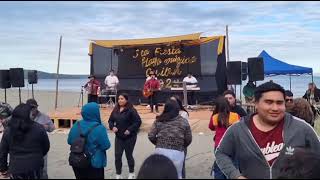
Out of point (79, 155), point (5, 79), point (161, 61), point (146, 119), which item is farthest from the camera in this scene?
point (161, 61)

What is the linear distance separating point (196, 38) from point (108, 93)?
419cm

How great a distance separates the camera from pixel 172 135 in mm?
5707

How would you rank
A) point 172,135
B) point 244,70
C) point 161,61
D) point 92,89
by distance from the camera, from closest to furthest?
point 172,135, point 244,70, point 92,89, point 161,61

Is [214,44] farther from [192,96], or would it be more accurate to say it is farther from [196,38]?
[192,96]

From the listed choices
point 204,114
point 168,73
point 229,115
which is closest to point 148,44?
point 168,73

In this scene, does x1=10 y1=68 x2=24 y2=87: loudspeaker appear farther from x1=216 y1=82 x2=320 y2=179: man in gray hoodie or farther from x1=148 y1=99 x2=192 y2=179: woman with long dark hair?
x1=216 y1=82 x2=320 y2=179: man in gray hoodie

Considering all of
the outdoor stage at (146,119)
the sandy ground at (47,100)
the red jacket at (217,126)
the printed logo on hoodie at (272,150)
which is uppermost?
the printed logo on hoodie at (272,150)

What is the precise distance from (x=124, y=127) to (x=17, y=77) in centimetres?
920

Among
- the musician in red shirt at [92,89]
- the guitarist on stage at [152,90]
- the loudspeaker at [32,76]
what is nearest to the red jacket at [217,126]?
the guitarist on stage at [152,90]

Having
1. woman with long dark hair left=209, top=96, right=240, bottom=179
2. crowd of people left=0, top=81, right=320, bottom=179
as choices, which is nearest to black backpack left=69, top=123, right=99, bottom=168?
crowd of people left=0, top=81, right=320, bottom=179

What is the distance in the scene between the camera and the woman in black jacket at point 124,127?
23.8 ft

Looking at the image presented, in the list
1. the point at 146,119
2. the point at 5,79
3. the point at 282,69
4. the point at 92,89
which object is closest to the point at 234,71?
the point at 146,119

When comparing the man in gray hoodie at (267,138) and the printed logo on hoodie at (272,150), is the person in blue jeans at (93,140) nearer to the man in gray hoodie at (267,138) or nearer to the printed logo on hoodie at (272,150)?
the man in gray hoodie at (267,138)

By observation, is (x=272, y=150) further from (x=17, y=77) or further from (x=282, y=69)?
(x=282, y=69)
